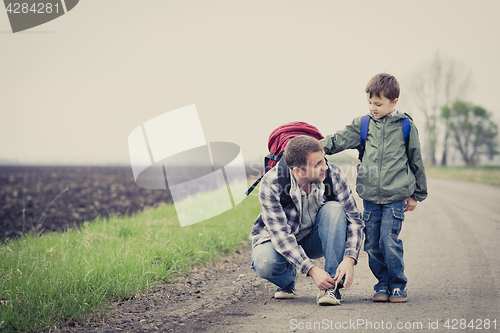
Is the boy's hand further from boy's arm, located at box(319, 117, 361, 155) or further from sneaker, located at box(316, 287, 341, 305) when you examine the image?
sneaker, located at box(316, 287, 341, 305)

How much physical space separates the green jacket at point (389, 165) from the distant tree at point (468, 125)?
33.4 m

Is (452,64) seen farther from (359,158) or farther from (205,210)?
(359,158)

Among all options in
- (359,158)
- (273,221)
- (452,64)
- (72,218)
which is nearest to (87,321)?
(273,221)

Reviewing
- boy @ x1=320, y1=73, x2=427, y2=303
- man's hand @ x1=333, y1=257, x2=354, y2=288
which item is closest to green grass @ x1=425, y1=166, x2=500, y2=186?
boy @ x1=320, y1=73, x2=427, y2=303

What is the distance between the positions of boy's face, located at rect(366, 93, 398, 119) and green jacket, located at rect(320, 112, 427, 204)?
0.06 m

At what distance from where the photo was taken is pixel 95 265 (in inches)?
143

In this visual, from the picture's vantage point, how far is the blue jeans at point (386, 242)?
3082mm

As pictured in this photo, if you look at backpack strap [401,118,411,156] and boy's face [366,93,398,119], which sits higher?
boy's face [366,93,398,119]

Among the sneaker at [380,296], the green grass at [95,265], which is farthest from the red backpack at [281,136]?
the green grass at [95,265]

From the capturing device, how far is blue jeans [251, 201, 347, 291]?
9.32 ft

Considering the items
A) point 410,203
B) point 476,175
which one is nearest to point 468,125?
point 476,175

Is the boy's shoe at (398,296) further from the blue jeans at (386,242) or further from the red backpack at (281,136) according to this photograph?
the red backpack at (281,136)

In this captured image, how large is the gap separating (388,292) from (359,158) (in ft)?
3.69

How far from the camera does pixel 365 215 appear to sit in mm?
3270
